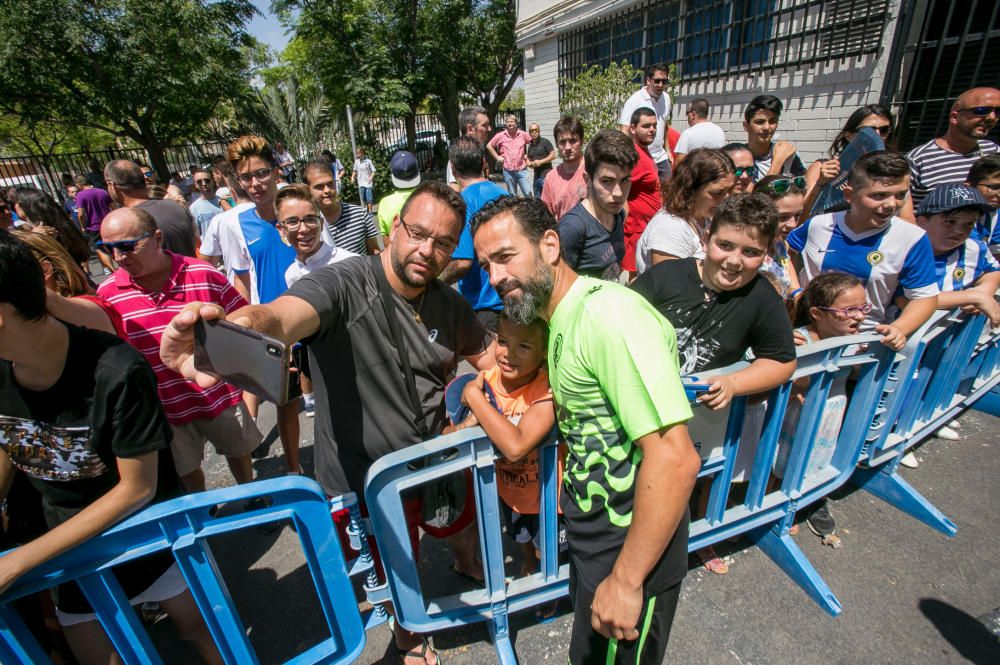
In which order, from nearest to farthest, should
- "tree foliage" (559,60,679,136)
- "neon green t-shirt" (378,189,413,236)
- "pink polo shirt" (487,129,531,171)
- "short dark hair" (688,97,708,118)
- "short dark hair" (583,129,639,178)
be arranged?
1. "short dark hair" (583,129,639,178)
2. "neon green t-shirt" (378,189,413,236)
3. "short dark hair" (688,97,708,118)
4. "tree foliage" (559,60,679,136)
5. "pink polo shirt" (487,129,531,171)

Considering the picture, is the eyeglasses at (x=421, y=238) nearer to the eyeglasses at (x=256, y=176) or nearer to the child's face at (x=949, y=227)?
the eyeglasses at (x=256, y=176)

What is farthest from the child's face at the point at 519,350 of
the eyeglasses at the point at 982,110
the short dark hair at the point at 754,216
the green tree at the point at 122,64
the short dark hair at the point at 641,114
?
the green tree at the point at 122,64

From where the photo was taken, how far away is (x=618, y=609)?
4.37 feet

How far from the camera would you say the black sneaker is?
2799 mm

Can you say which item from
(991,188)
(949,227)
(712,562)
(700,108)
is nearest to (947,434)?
(949,227)

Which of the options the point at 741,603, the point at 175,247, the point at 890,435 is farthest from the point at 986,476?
the point at 175,247

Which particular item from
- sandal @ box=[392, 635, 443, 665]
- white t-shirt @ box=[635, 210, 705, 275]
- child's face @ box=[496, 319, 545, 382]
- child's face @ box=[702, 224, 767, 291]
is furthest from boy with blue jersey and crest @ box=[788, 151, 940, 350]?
sandal @ box=[392, 635, 443, 665]

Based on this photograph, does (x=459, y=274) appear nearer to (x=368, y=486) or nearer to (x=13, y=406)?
(x=368, y=486)

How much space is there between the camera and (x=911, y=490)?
295 centimetres

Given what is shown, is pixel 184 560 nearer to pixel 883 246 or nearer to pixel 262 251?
pixel 262 251

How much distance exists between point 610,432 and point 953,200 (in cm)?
306

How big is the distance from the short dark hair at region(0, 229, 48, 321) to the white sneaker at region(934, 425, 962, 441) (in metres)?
5.40

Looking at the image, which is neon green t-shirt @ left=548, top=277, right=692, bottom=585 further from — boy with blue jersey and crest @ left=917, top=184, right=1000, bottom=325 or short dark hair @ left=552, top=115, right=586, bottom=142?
short dark hair @ left=552, top=115, right=586, bottom=142

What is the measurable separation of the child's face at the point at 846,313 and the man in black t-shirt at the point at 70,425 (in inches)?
124
